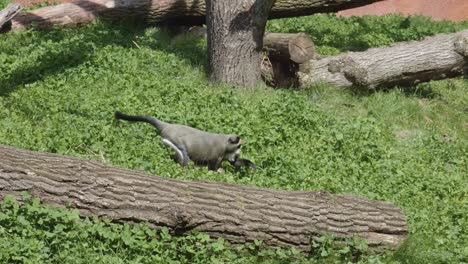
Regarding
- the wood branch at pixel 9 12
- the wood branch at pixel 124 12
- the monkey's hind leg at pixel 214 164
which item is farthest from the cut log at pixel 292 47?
the wood branch at pixel 9 12

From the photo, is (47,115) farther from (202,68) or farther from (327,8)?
A: (327,8)

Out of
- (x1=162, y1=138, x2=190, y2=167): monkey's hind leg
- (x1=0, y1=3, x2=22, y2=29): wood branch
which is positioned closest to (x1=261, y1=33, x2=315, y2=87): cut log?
(x1=162, y1=138, x2=190, y2=167): monkey's hind leg

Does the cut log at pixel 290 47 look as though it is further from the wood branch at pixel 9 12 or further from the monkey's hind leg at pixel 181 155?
the wood branch at pixel 9 12

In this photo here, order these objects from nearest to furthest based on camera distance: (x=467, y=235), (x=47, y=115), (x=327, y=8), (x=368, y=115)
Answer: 1. (x=467, y=235)
2. (x=47, y=115)
3. (x=368, y=115)
4. (x=327, y=8)

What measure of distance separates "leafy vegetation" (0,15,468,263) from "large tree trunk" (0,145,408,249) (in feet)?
0.38

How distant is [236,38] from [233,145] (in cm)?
288

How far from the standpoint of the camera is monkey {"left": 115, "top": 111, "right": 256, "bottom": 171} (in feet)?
26.5

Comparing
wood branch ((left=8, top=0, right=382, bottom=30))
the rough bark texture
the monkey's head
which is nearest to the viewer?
the monkey's head

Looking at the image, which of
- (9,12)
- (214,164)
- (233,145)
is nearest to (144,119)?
(214,164)

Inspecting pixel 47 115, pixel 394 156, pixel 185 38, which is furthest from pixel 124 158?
pixel 185 38

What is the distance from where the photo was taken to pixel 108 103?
927cm

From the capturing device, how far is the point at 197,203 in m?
5.93

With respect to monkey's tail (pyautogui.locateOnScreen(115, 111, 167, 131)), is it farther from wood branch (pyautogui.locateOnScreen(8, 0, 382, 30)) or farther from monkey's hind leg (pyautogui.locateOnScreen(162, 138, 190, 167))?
wood branch (pyautogui.locateOnScreen(8, 0, 382, 30))

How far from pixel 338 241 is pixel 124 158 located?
2420 millimetres
